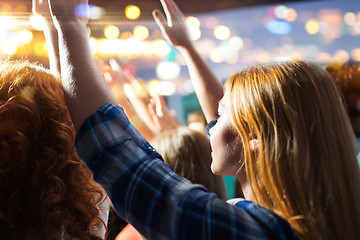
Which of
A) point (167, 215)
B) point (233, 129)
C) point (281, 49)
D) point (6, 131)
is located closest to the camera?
point (167, 215)

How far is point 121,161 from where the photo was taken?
0.60m

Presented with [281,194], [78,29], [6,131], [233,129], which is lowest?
[281,194]

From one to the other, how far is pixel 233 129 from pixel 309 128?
0.19 metres

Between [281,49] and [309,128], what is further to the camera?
[281,49]

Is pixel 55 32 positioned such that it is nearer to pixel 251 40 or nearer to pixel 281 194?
pixel 281 194

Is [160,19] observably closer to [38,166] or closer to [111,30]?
[111,30]

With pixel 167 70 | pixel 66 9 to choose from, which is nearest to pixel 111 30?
pixel 66 9

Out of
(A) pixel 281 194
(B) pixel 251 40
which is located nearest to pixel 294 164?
(A) pixel 281 194

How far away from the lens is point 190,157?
4.09ft

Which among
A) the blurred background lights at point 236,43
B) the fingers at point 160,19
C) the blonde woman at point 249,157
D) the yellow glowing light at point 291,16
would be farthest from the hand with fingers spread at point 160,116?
the yellow glowing light at point 291,16

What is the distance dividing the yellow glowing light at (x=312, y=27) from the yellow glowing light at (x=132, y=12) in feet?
7.45

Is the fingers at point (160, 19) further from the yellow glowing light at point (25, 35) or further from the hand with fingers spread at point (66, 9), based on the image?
the yellow glowing light at point (25, 35)

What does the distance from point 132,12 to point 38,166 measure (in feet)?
1.92

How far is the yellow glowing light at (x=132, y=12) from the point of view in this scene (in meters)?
1.00
